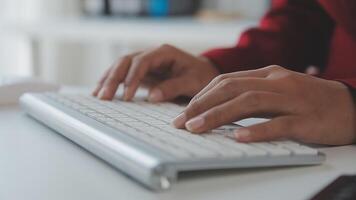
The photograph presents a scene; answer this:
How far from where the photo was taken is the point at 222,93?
0.62 m

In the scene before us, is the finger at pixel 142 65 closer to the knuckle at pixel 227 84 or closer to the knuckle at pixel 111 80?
the knuckle at pixel 111 80

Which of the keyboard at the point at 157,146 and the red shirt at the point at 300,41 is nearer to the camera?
the keyboard at the point at 157,146

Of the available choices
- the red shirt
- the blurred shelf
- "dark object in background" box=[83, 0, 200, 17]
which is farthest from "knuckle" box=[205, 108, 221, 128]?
"dark object in background" box=[83, 0, 200, 17]

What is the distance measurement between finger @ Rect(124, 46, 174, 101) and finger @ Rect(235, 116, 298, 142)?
296 mm

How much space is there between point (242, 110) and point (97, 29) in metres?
1.56

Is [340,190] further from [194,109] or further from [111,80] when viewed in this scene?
[111,80]

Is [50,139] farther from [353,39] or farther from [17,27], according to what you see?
[17,27]

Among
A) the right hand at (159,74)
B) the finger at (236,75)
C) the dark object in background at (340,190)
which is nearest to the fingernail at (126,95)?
the right hand at (159,74)

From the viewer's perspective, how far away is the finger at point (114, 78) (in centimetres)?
85

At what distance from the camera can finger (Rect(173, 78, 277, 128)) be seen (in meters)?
0.61

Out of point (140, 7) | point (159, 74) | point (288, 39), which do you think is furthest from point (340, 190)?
point (140, 7)

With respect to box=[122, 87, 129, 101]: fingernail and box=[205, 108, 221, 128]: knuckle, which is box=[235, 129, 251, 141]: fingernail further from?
box=[122, 87, 129, 101]: fingernail

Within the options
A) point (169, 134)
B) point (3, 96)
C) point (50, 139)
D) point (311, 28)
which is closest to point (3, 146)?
point (50, 139)

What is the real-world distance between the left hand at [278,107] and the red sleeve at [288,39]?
0.39 m
